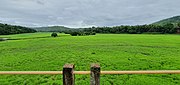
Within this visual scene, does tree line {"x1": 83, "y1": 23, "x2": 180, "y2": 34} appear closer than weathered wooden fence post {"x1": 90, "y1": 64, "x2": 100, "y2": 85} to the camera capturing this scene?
No

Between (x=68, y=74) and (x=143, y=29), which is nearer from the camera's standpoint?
(x=68, y=74)

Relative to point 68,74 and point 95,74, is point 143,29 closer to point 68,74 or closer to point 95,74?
point 95,74

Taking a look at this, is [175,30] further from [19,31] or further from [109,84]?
[109,84]

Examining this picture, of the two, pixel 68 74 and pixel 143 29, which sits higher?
pixel 143 29

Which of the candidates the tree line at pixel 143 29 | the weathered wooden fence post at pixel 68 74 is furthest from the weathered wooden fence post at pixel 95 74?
the tree line at pixel 143 29

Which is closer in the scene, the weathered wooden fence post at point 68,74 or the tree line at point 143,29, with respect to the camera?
the weathered wooden fence post at point 68,74

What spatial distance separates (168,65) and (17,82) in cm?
611

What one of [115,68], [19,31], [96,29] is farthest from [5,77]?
[96,29]

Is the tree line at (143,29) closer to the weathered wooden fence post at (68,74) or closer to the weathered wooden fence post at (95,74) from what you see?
the weathered wooden fence post at (95,74)

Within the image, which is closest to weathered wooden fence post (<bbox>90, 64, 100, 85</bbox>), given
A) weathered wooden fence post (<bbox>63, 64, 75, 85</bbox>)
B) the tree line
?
weathered wooden fence post (<bbox>63, 64, 75, 85</bbox>)

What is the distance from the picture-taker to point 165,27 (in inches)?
1944

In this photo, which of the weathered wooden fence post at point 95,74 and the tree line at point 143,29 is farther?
the tree line at point 143,29

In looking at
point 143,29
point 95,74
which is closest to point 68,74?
point 95,74

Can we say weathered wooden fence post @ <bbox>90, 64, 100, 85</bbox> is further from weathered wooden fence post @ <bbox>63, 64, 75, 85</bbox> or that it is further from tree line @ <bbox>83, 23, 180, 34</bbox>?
tree line @ <bbox>83, 23, 180, 34</bbox>
